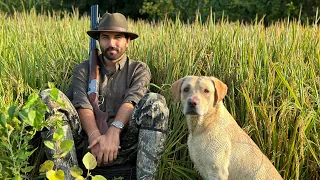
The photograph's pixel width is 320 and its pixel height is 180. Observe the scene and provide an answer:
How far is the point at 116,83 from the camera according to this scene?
3863 mm

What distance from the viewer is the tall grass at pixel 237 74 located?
3646 mm

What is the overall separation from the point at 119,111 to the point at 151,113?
286 millimetres

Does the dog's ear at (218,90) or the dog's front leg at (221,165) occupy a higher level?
the dog's ear at (218,90)

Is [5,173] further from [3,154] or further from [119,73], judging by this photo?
[119,73]

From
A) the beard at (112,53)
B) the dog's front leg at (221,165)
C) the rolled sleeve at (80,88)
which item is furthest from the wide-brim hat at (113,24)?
the dog's front leg at (221,165)

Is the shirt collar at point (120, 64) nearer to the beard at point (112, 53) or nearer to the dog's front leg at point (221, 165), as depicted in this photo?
the beard at point (112, 53)

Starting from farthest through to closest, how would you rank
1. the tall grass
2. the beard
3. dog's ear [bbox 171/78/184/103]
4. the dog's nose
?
the beard, the tall grass, dog's ear [bbox 171/78/184/103], the dog's nose

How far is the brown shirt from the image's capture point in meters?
3.74

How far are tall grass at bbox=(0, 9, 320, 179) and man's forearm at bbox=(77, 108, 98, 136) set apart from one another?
44 cm

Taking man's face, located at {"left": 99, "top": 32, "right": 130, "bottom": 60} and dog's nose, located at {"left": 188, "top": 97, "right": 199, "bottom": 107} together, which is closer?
dog's nose, located at {"left": 188, "top": 97, "right": 199, "bottom": 107}

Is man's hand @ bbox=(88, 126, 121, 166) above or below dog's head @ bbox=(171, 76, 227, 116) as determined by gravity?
below

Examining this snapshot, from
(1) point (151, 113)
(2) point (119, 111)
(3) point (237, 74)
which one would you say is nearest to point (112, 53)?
(2) point (119, 111)

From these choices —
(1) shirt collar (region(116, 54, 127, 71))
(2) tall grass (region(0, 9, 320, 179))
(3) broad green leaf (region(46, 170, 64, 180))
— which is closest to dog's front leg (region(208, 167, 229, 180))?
(2) tall grass (region(0, 9, 320, 179))

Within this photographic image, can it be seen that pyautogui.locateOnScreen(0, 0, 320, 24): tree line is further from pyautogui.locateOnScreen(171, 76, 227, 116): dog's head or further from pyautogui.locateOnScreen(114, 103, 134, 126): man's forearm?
pyautogui.locateOnScreen(171, 76, 227, 116): dog's head
